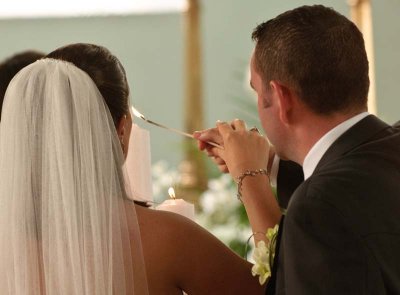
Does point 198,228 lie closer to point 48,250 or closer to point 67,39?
point 48,250

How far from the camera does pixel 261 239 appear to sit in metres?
3.21

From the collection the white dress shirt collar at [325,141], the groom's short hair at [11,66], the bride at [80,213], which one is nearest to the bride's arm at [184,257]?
the bride at [80,213]

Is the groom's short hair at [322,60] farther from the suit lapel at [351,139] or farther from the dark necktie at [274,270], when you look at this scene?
the dark necktie at [274,270]

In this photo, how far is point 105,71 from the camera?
322cm

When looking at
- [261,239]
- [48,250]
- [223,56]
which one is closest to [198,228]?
[261,239]

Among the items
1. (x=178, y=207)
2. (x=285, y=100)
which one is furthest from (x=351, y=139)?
(x=178, y=207)

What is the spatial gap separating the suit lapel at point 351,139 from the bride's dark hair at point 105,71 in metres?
0.87

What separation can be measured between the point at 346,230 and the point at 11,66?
6.71ft

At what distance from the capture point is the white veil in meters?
3.10

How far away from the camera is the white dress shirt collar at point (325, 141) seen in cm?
268

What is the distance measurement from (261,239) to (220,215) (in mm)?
2964

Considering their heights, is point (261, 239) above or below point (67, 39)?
above

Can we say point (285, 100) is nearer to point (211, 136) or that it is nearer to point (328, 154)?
point (328, 154)

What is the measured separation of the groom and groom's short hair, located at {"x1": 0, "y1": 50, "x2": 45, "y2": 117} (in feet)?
3.60
